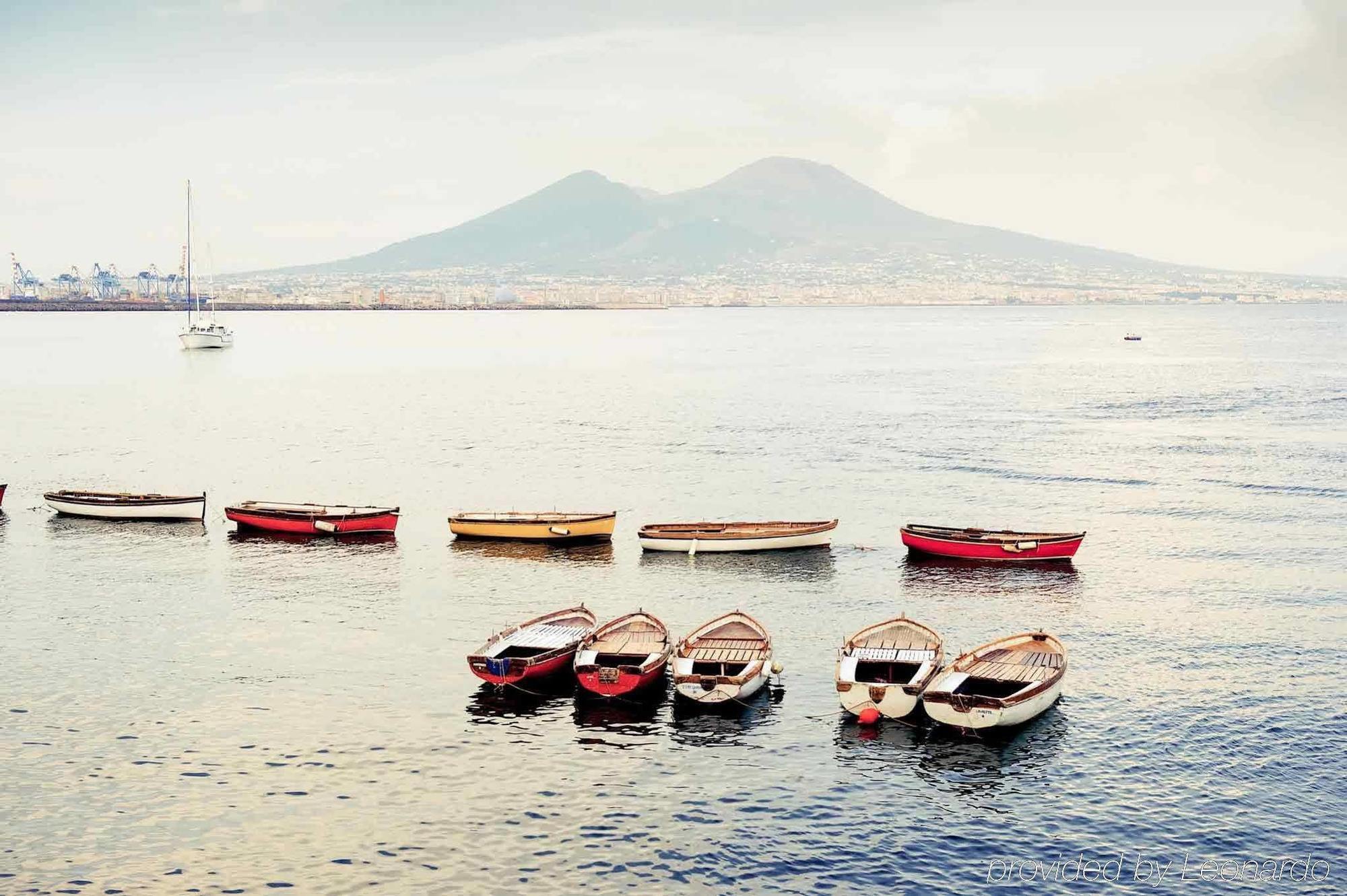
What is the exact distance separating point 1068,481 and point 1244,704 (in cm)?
5093

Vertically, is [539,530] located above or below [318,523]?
above

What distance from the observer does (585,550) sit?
231 ft

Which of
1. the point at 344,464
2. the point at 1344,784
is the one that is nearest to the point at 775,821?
the point at 1344,784

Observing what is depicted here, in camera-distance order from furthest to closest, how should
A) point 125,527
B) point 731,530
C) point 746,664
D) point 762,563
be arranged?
point 125,527 < point 731,530 < point 762,563 < point 746,664

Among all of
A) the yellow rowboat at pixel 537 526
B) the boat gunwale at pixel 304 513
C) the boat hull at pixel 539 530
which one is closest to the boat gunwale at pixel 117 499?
the boat gunwale at pixel 304 513

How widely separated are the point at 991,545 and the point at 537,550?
25.8 meters

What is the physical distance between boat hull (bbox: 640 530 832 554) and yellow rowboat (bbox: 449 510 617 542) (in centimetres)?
332

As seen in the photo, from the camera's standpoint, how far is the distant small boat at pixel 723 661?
144ft

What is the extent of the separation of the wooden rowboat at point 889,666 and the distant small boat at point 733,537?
20.4 metres

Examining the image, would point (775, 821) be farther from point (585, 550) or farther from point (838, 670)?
point (585, 550)

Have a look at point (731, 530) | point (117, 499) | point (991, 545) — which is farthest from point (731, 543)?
point (117, 499)

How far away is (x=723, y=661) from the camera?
45.7m

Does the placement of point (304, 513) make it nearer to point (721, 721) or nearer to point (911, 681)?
point (721, 721)

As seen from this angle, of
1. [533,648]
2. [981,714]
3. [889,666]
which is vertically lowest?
[981,714]
